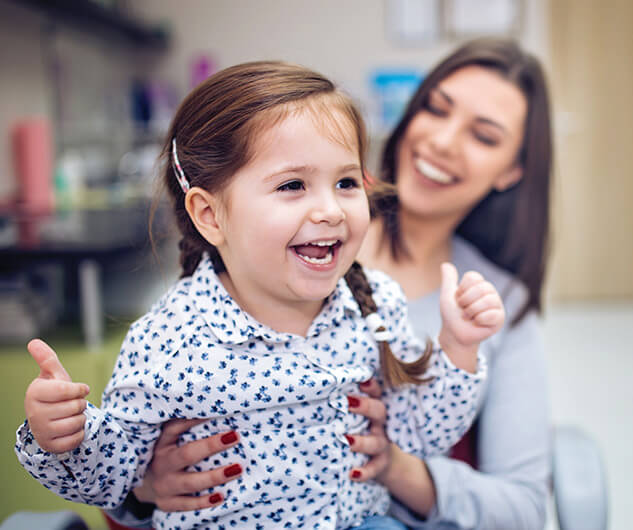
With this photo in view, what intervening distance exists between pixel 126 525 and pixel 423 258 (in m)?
0.66

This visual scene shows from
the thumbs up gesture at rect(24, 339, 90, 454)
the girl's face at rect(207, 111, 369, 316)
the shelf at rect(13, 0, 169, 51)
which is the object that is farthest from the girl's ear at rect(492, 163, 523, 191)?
the shelf at rect(13, 0, 169, 51)

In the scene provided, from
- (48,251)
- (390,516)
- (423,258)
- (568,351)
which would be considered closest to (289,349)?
(390,516)

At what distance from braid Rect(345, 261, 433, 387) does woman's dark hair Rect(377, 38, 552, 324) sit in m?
0.24

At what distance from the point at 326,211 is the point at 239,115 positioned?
152mm

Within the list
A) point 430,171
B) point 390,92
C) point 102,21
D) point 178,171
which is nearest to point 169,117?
point 102,21

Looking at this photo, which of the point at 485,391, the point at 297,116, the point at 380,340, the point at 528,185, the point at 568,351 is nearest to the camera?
A: the point at 297,116

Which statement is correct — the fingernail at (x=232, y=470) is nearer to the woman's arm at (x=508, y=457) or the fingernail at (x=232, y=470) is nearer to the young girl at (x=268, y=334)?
the young girl at (x=268, y=334)

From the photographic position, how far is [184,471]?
2.59ft

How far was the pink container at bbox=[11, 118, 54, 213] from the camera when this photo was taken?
2.53m

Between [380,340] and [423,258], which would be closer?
[380,340]

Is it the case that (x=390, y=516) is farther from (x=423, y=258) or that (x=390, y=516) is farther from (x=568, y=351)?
(x=568, y=351)

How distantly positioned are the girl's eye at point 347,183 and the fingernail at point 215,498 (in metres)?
0.40

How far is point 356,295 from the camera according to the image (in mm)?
844

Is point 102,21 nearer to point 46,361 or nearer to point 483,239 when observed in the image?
point 483,239
